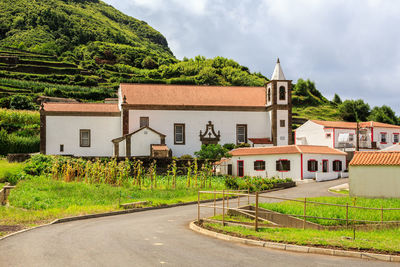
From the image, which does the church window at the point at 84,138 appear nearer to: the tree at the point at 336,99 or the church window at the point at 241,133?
the church window at the point at 241,133


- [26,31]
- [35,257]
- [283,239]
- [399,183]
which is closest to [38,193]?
[35,257]

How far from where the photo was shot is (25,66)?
91.8m

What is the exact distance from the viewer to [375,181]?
26234 millimetres

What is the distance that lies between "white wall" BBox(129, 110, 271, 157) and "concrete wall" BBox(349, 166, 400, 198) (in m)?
22.0

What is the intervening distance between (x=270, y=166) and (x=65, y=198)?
22.3 metres

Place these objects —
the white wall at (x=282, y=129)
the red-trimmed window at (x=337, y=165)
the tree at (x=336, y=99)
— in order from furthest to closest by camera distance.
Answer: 1. the tree at (x=336, y=99)
2. the white wall at (x=282, y=129)
3. the red-trimmed window at (x=337, y=165)

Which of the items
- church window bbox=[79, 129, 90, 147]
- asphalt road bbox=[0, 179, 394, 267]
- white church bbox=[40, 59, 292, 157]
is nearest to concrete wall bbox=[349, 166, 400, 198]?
asphalt road bbox=[0, 179, 394, 267]

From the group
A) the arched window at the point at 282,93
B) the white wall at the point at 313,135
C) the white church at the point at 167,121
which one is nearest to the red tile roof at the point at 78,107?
the white church at the point at 167,121

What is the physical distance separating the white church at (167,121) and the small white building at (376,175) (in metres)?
19.4

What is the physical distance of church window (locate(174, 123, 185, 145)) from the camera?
46.9 metres

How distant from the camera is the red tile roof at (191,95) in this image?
156ft

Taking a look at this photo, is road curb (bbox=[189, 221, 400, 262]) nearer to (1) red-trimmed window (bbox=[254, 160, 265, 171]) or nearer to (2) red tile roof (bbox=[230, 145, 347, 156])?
(2) red tile roof (bbox=[230, 145, 347, 156])

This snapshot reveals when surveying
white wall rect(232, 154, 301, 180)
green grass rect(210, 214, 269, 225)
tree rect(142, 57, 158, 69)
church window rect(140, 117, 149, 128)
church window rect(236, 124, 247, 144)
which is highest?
tree rect(142, 57, 158, 69)

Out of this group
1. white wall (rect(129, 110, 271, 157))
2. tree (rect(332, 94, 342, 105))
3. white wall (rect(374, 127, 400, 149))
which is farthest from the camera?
tree (rect(332, 94, 342, 105))
